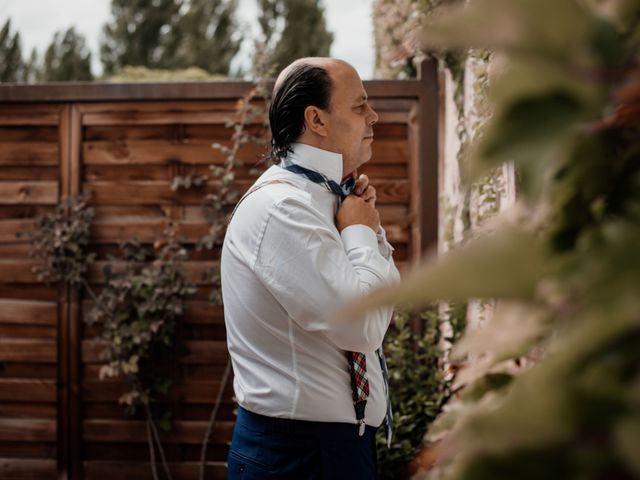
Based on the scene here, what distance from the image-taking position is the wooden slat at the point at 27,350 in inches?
130

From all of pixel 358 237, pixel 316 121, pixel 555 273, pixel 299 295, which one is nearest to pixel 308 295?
pixel 299 295

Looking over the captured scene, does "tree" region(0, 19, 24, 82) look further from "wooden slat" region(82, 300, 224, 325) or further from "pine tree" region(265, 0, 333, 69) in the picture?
"wooden slat" region(82, 300, 224, 325)

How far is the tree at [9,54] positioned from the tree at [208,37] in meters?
3.41

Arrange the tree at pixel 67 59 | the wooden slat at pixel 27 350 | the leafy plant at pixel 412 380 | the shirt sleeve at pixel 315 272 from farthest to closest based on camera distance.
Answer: the tree at pixel 67 59, the wooden slat at pixel 27 350, the leafy plant at pixel 412 380, the shirt sleeve at pixel 315 272

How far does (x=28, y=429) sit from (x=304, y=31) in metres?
13.6

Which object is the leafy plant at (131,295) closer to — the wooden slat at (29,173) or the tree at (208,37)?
the wooden slat at (29,173)

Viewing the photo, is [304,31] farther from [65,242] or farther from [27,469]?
[27,469]

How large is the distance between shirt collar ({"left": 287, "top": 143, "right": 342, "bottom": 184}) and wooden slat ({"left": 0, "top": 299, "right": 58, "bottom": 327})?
204 centimetres

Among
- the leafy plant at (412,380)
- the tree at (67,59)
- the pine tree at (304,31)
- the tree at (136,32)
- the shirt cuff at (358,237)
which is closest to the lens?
the shirt cuff at (358,237)

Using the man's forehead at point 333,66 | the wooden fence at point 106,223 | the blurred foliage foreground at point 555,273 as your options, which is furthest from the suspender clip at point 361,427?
the wooden fence at point 106,223

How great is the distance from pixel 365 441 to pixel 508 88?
1335 millimetres

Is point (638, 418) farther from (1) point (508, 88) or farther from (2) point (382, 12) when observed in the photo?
(2) point (382, 12)

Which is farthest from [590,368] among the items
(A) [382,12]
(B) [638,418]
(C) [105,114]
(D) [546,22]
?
(A) [382,12]

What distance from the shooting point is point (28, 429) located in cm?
331
